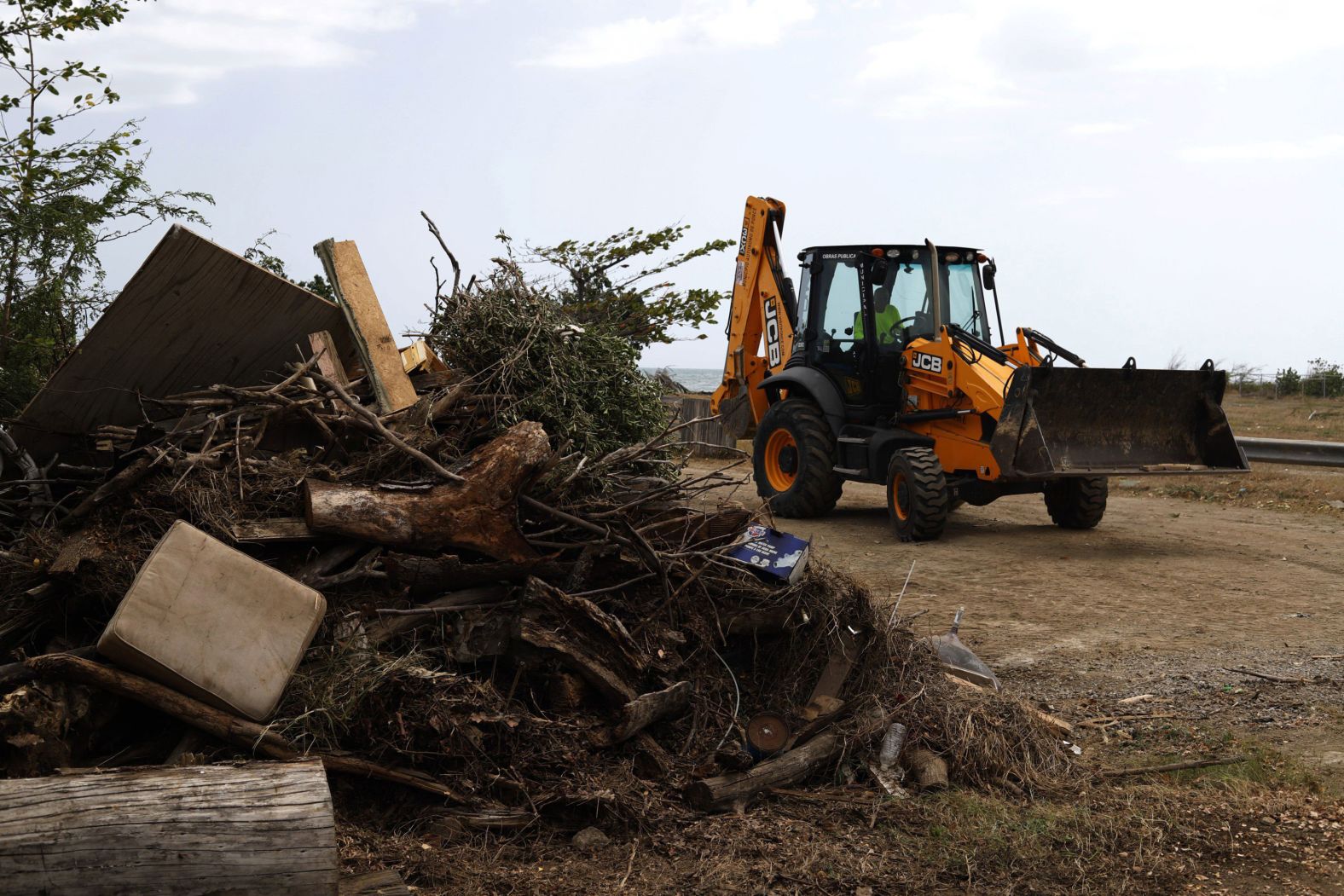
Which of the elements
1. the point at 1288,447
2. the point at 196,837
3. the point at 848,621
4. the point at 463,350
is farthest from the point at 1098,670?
the point at 1288,447

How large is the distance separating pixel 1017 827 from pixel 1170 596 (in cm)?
471

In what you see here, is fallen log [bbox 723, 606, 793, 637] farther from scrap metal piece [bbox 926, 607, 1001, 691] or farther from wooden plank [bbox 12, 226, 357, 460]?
wooden plank [bbox 12, 226, 357, 460]

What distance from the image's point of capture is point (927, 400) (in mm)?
11188

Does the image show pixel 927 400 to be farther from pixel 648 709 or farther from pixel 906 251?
pixel 648 709

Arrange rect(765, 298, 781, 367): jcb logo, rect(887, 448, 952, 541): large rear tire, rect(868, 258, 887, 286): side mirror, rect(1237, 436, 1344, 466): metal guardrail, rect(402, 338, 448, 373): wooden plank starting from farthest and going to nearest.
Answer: rect(1237, 436, 1344, 466): metal guardrail, rect(765, 298, 781, 367): jcb logo, rect(868, 258, 887, 286): side mirror, rect(887, 448, 952, 541): large rear tire, rect(402, 338, 448, 373): wooden plank

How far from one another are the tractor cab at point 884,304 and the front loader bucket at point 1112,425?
1475 mm

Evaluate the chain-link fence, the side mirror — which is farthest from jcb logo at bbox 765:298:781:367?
the chain-link fence

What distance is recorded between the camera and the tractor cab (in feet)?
37.3

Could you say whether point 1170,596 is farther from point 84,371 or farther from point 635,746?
point 84,371

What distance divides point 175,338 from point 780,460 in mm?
8147

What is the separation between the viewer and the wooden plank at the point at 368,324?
18.4 ft

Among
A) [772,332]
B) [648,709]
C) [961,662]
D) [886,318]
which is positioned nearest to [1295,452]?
[886,318]

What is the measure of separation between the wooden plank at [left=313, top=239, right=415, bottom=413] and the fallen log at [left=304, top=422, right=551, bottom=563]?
89 centimetres

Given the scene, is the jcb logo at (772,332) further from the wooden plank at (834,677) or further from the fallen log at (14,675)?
the fallen log at (14,675)
